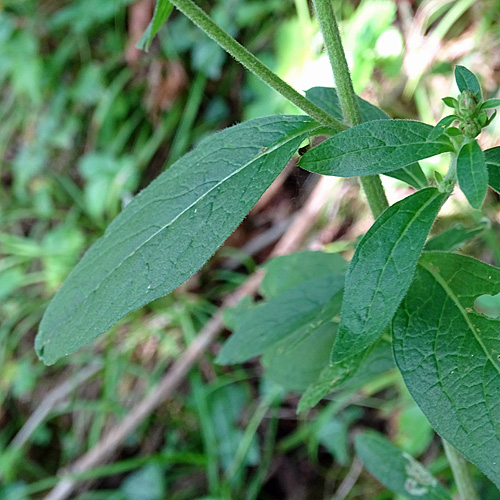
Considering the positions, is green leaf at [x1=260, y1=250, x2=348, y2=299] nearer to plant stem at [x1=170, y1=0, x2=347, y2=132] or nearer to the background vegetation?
plant stem at [x1=170, y1=0, x2=347, y2=132]

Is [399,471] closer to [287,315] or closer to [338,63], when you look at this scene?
[287,315]

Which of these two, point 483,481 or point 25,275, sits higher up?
point 25,275

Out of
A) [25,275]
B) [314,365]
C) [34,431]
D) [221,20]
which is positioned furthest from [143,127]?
[314,365]

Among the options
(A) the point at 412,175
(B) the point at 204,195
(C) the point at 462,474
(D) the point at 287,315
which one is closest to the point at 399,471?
(C) the point at 462,474

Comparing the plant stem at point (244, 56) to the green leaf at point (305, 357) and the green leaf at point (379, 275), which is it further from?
the green leaf at point (305, 357)

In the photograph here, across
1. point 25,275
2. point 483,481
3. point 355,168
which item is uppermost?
point 355,168

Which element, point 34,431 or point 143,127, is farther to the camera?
point 143,127

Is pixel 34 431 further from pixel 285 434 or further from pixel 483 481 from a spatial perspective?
pixel 483 481
